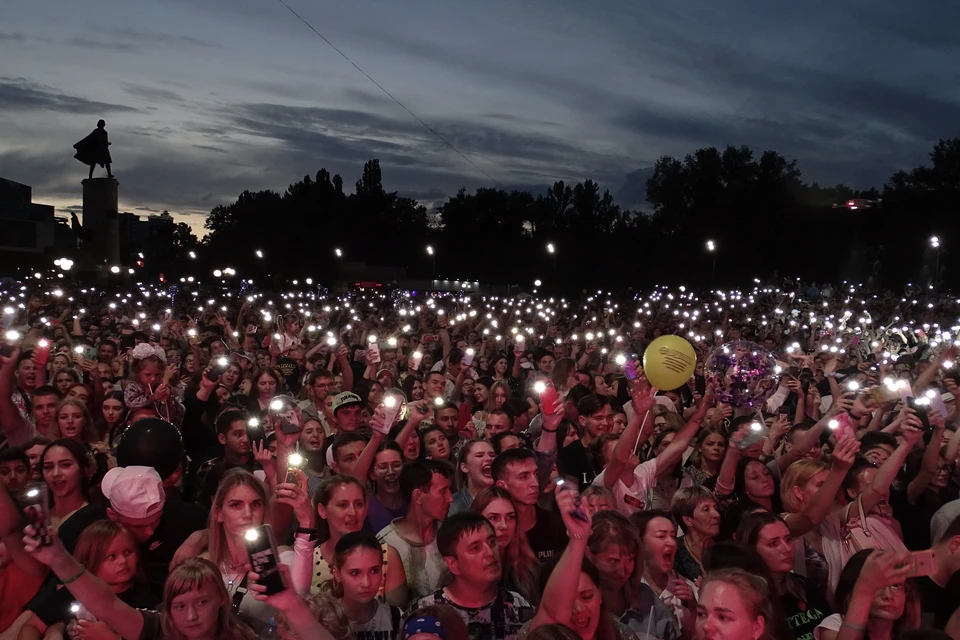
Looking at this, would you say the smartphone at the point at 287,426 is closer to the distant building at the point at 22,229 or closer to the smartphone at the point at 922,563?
the smartphone at the point at 922,563

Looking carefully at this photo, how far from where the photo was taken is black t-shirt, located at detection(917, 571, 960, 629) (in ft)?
15.1

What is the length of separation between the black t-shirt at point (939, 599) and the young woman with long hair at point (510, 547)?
2008 mm

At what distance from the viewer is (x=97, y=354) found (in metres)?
12.2

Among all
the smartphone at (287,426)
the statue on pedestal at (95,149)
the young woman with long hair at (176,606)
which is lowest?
the young woman with long hair at (176,606)

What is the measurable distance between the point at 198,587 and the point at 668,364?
4.26 meters

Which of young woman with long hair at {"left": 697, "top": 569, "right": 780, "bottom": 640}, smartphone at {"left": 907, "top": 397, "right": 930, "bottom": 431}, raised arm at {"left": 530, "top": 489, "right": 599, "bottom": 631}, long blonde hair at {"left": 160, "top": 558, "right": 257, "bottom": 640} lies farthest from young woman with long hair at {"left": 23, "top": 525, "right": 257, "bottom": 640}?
smartphone at {"left": 907, "top": 397, "right": 930, "bottom": 431}

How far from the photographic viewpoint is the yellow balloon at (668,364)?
22.6ft

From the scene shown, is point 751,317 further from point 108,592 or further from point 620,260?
point 620,260

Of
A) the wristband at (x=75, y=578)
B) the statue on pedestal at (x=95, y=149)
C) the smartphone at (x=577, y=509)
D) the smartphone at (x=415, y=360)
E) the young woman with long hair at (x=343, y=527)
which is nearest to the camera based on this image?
the wristband at (x=75, y=578)

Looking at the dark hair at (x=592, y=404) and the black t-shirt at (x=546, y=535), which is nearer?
the black t-shirt at (x=546, y=535)

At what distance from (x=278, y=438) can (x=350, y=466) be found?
89cm

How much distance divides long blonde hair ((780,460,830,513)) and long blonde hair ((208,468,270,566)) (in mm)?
3325

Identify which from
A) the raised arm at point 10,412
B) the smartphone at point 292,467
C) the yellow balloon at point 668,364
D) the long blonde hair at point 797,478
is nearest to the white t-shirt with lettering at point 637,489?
the yellow balloon at point 668,364

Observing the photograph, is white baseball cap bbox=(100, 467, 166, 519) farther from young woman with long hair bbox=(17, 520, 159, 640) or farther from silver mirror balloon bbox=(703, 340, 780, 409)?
silver mirror balloon bbox=(703, 340, 780, 409)
